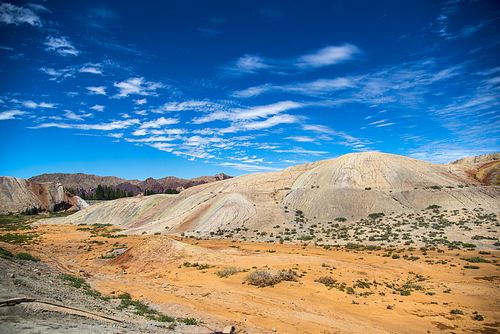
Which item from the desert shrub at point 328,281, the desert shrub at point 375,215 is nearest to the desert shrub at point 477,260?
the desert shrub at point 328,281

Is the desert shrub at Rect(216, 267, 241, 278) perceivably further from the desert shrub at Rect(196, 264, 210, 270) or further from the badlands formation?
the desert shrub at Rect(196, 264, 210, 270)

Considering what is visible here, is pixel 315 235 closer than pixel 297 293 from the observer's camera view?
No

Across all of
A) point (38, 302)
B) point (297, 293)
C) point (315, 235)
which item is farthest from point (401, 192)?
point (38, 302)

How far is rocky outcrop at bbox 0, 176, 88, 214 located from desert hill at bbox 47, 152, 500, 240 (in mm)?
33388

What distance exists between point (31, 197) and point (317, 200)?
310ft

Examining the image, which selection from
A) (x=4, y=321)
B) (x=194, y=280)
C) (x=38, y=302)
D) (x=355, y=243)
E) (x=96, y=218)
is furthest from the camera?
(x=96, y=218)

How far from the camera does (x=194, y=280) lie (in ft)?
50.6

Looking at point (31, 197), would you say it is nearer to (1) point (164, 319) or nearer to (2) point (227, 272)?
(2) point (227, 272)

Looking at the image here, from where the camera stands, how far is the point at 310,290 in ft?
43.2

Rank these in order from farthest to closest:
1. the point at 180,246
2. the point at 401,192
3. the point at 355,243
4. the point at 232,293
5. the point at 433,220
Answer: the point at 401,192, the point at 433,220, the point at 355,243, the point at 180,246, the point at 232,293

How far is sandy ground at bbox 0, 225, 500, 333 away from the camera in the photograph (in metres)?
9.47

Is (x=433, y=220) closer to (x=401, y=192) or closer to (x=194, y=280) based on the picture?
(x=401, y=192)

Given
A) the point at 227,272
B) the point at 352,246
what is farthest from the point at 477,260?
the point at 227,272

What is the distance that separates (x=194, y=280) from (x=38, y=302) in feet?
31.8
